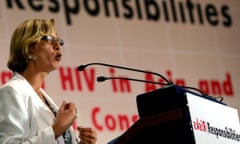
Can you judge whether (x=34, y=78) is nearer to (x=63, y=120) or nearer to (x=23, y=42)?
(x=23, y=42)

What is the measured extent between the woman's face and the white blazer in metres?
0.12

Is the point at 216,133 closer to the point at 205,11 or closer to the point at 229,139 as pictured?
the point at 229,139

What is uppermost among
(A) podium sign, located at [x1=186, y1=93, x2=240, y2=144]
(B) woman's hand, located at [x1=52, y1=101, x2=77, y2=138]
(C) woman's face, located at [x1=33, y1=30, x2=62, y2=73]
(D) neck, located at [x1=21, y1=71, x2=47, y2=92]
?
(C) woman's face, located at [x1=33, y1=30, x2=62, y2=73]

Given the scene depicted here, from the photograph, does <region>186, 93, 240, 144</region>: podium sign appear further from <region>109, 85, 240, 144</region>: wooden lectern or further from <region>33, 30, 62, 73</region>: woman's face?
<region>33, 30, 62, 73</region>: woman's face

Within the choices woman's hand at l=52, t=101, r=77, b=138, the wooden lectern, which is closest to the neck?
woman's hand at l=52, t=101, r=77, b=138

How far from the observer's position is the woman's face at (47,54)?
2.78 m

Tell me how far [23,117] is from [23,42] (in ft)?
1.17

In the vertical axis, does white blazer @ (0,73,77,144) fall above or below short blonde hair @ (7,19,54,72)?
below

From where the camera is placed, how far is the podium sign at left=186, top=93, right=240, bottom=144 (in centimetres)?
242

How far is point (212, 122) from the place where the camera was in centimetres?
256

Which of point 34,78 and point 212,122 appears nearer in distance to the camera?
point 212,122

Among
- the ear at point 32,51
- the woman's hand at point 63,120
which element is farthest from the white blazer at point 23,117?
the ear at point 32,51

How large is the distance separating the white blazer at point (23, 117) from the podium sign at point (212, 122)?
1.66 ft

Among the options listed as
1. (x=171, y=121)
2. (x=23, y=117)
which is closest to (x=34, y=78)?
(x=23, y=117)
